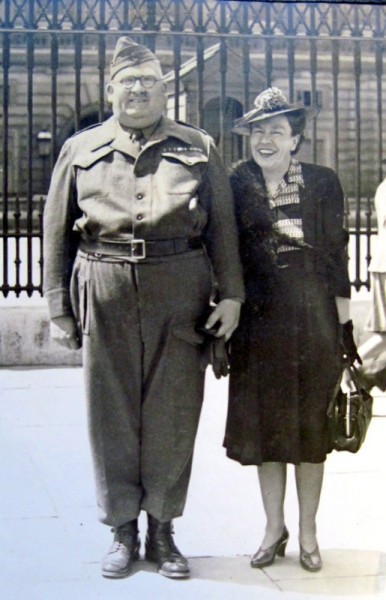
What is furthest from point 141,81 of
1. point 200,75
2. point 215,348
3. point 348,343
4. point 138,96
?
point 200,75

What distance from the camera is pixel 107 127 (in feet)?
12.1

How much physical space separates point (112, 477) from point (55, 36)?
3407 mm

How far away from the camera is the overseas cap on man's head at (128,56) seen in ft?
11.6

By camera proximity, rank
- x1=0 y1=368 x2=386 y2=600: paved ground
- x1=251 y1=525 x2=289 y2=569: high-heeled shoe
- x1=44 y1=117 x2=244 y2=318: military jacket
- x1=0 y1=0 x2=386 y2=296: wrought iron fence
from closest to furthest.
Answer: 1. x1=0 y1=368 x2=386 y2=600: paved ground
2. x1=44 y1=117 x2=244 y2=318: military jacket
3. x1=251 y1=525 x2=289 y2=569: high-heeled shoe
4. x1=0 y1=0 x2=386 y2=296: wrought iron fence

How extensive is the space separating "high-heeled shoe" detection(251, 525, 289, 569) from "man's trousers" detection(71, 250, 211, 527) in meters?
0.33

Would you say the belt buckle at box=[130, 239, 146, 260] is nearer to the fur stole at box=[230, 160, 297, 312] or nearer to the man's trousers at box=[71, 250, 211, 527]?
the man's trousers at box=[71, 250, 211, 527]

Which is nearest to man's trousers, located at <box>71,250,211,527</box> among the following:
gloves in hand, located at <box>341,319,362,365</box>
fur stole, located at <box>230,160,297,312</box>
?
fur stole, located at <box>230,160,297,312</box>

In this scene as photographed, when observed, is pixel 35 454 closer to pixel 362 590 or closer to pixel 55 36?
pixel 362 590

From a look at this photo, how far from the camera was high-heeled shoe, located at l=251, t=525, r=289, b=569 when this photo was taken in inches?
146

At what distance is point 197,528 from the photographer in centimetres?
401

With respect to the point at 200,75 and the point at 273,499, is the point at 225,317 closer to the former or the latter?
the point at 273,499

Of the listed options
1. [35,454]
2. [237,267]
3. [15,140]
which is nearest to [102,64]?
[15,140]

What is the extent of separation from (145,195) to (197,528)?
4.46ft

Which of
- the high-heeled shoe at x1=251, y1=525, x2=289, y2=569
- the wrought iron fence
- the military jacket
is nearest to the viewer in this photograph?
the military jacket
